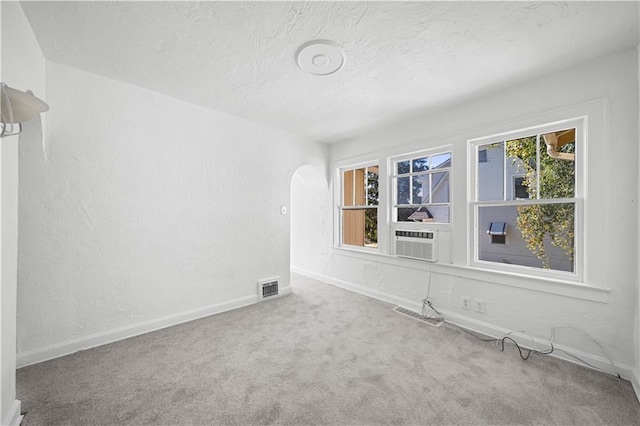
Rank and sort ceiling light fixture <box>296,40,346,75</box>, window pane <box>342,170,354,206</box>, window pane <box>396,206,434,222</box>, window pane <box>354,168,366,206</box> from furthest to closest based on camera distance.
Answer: window pane <box>342,170,354,206</box> < window pane <box>354,168,366,206</box> < window pane <box>396,206,434,222</box> < ceiling light fixture <box>296,40,346,75</box>

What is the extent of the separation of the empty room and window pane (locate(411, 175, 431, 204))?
2 centimetres

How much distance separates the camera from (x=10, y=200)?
4.73ft

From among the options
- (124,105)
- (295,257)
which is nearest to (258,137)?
(124,105)

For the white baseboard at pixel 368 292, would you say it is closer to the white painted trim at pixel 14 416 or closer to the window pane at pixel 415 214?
the window pane at pixel 415 214

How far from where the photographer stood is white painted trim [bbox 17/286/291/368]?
2094 mm

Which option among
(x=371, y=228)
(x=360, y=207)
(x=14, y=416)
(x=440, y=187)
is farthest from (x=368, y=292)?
(x=14, y=416)

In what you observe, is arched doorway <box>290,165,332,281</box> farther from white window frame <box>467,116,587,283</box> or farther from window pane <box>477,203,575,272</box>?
window pane <box>477,203,575,272</box>

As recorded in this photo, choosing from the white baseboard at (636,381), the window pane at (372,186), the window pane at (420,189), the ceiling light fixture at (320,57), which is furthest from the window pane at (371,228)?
the white baseboard at (636,381)

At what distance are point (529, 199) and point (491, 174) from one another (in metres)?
0.44

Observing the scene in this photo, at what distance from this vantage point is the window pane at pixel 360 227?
405 cm

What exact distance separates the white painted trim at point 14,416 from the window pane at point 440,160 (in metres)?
3.97

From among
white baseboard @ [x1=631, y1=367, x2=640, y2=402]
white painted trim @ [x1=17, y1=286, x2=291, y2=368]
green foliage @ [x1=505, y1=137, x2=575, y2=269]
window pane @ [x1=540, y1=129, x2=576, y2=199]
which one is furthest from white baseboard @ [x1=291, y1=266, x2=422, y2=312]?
window pane @ [x1=540, y1=129, x2=576, y2=199]

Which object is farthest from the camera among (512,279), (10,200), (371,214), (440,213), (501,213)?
(371,214)

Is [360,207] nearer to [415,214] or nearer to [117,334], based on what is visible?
[415,214]
